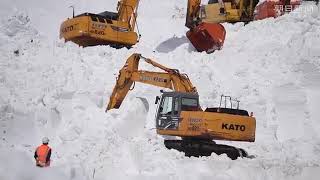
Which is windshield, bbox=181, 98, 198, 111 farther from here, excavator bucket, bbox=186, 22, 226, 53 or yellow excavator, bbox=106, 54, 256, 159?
excavator bucket, bbox=186, 22, 226, 53

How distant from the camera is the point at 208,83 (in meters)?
16.9

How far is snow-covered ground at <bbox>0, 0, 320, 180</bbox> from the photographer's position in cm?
1062

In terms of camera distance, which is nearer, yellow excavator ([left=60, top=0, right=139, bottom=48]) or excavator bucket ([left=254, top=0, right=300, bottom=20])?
yellow excavator ([left=60, top=0, right=139, bottom=48])

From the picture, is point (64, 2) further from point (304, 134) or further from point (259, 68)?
point (304, 134)

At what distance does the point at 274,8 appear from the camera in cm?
2234

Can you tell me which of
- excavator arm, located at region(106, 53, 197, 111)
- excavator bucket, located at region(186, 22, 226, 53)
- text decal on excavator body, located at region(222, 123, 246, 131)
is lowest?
text decal on excavator body, located at region(222, 123, 246, 131)

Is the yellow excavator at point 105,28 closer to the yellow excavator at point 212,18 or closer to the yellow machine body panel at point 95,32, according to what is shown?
the yellow machine body panel at point 95,32

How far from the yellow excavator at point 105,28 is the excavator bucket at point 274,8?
5.86m

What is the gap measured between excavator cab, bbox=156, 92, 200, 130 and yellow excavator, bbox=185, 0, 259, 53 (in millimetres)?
6453

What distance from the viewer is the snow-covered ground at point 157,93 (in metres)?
10.6

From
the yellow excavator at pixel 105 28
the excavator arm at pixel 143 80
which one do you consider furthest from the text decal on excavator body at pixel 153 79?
the yellow excavator at pixel 105 28

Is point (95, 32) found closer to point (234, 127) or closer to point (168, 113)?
point (168, 113)

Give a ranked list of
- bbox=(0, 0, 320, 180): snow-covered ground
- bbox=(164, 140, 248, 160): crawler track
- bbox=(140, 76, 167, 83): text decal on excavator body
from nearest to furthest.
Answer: bbox=(0, 0, 320, 180): snow-covered ground < bbox=(164, 140, 248, 160): crawler track < bbox=(140, 76, 167, 83): text decal on excavator body

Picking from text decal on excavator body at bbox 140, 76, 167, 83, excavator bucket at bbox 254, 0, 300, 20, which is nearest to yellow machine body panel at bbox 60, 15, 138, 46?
text decal on excavator body at bbox 140, 76, 167, 83
